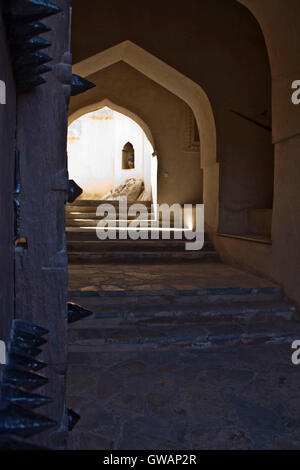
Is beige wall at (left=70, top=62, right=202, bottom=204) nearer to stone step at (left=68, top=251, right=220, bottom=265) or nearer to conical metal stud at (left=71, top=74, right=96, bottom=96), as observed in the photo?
stone step at (left=68, top=251, right=220, bottom=265)

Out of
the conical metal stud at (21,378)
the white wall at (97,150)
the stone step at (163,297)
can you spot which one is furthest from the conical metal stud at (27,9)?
the white wall at (97,150)

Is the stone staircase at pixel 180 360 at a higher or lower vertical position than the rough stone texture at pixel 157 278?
lower

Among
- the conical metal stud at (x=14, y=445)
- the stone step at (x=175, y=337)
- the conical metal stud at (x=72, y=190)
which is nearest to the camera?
the conical metal stud at (x=14, y=445)

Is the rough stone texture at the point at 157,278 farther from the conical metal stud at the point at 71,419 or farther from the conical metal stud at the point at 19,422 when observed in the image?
the conical metal stud at the point at 19,422

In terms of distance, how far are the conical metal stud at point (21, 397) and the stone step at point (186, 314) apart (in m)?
2.60

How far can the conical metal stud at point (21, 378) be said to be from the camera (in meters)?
1.04

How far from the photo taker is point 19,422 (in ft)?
2.70

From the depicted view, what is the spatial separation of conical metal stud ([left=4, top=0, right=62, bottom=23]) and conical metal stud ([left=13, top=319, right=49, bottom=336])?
3.76ft

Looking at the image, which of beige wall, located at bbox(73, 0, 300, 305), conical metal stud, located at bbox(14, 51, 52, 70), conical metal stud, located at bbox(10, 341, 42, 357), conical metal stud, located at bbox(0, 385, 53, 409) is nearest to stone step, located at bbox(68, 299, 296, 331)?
beige wall, located at bbox(73, 0, 300, 305)

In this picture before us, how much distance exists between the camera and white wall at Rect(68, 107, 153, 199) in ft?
65.4

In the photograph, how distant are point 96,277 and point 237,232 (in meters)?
2.96

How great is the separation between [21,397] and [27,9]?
110cm

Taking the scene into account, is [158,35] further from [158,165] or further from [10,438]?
[10,438]

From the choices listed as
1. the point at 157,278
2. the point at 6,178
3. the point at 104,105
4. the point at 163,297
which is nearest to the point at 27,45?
the point at 6,178
